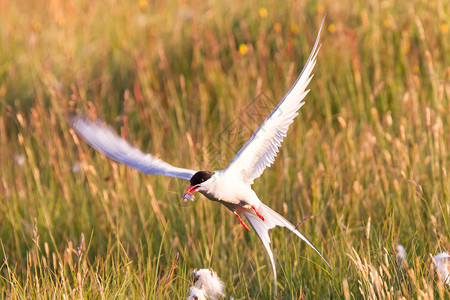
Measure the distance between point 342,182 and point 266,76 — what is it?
1546mm

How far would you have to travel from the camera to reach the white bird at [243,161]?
1.94 meters

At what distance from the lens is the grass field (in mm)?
2604

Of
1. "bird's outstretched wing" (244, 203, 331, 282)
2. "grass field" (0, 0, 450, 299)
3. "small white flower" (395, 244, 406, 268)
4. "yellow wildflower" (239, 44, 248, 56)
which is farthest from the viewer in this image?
"yellow wildflower" (239, 44, 248, 56)

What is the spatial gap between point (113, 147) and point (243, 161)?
50 centimetres

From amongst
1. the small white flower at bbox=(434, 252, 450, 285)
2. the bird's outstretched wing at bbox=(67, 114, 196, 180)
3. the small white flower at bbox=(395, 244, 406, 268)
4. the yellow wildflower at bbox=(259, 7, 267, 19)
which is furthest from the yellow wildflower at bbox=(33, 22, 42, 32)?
the small white flower at bbox=(434, 252, 450, 285)

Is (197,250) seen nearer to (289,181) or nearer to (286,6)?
(289,181)

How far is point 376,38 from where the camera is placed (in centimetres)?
470

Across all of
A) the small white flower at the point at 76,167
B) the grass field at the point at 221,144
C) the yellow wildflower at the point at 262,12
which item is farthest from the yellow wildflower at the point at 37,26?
the small white flower at the point at 76,167

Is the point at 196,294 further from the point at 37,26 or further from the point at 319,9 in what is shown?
the point at 37,26

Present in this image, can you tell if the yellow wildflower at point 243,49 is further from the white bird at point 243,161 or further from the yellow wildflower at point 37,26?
the white bird at point 243,161

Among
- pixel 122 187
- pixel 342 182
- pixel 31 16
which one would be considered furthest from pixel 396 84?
pixel 31 16

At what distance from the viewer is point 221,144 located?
342cm

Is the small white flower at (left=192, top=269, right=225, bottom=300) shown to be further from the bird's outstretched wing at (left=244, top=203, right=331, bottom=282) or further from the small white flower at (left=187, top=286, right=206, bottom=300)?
the bird's outstretched wing at (left=244, top=203, right=331, bottom=282)

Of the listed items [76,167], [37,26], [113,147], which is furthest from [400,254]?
[37,26]
